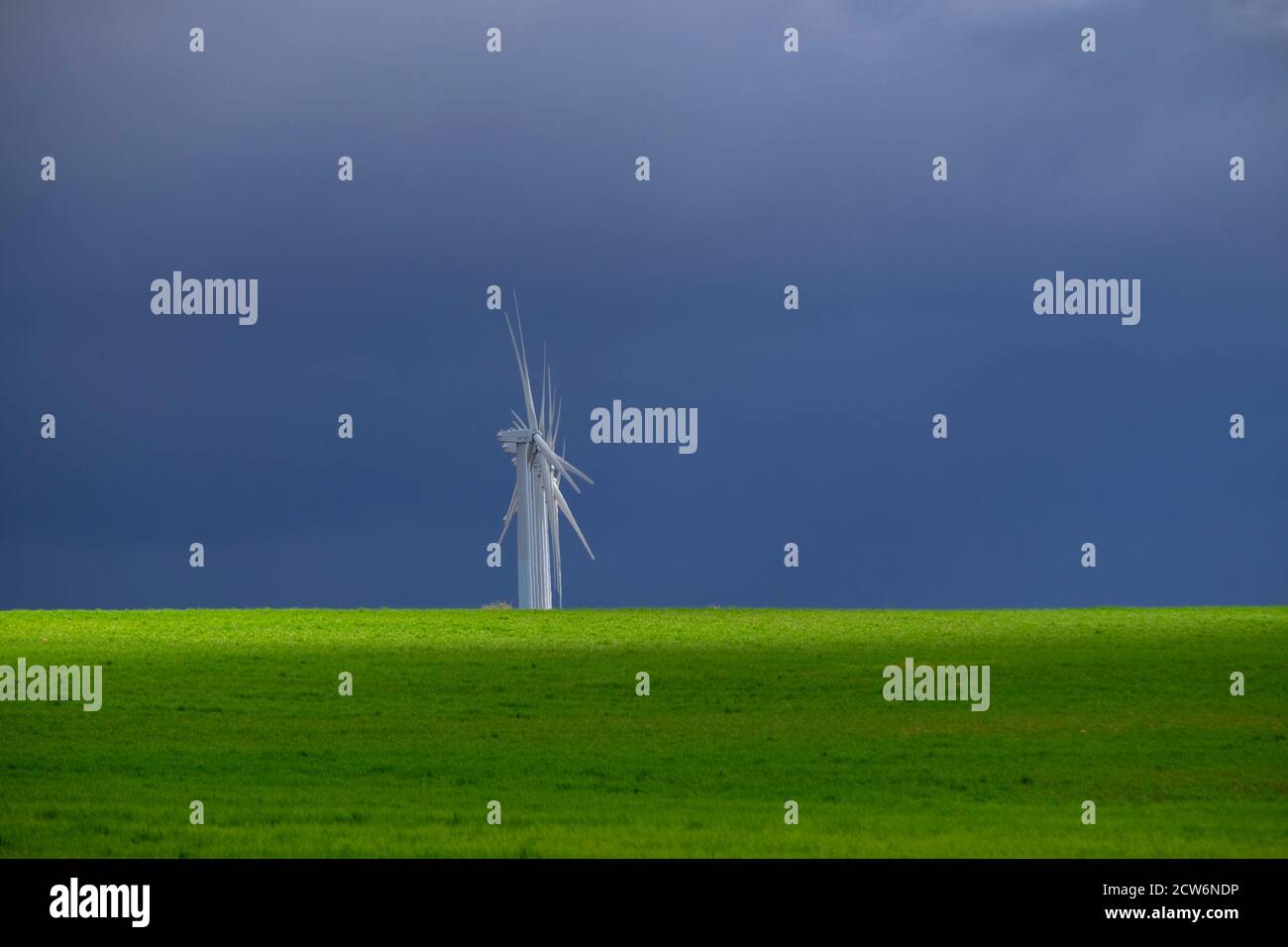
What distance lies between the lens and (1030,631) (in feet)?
153

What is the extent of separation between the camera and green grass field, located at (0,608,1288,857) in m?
18.8

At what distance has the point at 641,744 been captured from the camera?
26812mm

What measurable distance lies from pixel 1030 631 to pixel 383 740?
2541cm

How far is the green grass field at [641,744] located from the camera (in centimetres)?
1883
